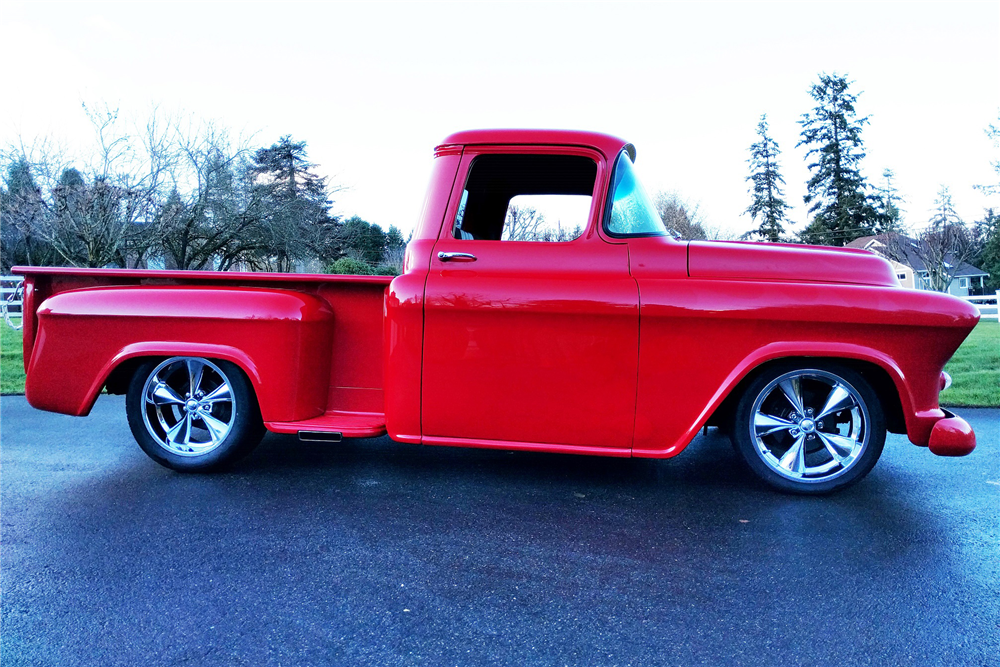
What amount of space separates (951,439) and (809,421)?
0.61m

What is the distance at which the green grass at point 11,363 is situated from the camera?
7.26 meters

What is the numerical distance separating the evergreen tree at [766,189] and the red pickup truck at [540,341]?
4508 centimetres

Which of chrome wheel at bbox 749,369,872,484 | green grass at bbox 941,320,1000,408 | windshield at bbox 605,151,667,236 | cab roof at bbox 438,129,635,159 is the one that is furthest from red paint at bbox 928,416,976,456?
green grass at bbox 941,320,1000,408

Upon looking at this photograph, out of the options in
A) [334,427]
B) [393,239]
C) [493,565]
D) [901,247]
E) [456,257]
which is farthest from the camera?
[901,247]

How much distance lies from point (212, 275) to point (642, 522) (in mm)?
2703

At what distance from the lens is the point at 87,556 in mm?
2658

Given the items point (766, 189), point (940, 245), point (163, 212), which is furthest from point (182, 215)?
point (766, 189)

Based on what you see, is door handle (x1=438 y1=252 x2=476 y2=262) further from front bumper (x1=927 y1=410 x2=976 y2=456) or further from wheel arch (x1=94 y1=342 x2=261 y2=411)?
front bumper (x1=927 y1=410 x2=976 y2=456)

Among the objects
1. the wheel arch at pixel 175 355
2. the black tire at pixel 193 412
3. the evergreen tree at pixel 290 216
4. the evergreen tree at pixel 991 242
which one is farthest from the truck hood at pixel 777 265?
the evergreen tree at pixel 991 242

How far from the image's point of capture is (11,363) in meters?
8.95

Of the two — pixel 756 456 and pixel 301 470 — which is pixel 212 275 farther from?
pixel 756 456

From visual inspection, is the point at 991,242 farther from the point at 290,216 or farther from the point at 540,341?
the point at 540,341

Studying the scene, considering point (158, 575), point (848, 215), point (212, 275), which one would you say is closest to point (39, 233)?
point (212, 275)

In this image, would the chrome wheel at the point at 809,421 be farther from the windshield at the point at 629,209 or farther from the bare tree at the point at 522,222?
the bare tree at the point at 522,222
